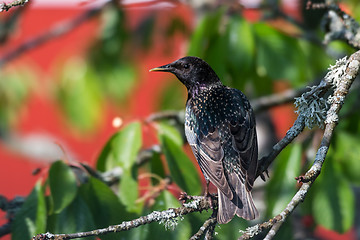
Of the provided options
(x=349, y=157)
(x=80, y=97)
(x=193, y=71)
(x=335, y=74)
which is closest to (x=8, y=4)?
(x=335, y=74)

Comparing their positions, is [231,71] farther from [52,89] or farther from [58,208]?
[52,89]

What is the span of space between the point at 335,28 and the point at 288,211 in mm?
1601

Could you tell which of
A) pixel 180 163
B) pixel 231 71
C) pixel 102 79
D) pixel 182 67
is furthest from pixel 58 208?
pixel 102 79

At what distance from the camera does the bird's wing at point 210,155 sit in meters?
2.61

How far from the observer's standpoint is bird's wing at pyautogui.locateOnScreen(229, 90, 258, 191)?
2520 mm

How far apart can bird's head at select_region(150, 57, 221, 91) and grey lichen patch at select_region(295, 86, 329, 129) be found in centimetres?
98

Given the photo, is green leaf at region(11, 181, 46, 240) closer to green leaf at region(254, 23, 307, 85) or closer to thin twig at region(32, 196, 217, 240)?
thin twig at region(32, 196, 217, 240)

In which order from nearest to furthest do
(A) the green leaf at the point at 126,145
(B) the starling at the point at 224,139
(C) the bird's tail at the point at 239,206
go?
(C) the bird's tail at the point at 239,206 < (B) the starling at the point at 224,139 < (A) the green leaf at the point at 126,145

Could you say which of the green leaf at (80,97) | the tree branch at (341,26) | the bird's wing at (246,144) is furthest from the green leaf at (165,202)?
the green leaf at (80,97)

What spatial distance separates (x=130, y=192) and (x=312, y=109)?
108 cm

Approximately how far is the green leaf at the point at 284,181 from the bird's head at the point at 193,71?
601 millimetres

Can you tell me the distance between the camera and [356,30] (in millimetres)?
2943

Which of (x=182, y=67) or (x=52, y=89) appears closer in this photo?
(x=182, y=67)

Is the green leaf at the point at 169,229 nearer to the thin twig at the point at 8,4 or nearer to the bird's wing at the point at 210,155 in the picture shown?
the bird's wing at the point at 210,155
